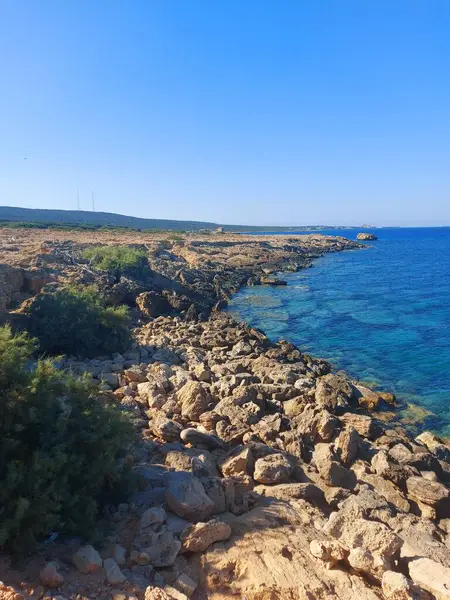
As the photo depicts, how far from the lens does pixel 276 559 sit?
5.36m

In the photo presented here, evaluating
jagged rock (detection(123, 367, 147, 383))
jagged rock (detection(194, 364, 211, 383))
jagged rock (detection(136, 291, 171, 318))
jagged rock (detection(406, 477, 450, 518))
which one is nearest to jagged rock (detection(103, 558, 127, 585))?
jagged rock (detection(406, 477, 450, 518))

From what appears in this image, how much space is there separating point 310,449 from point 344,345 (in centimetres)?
1217

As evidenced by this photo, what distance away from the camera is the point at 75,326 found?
1441 centimetres

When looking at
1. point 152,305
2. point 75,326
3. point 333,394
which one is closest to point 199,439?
point 333,394

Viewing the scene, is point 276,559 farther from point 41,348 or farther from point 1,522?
point 41,348

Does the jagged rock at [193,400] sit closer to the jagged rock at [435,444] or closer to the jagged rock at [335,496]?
the jagged rock at [335,496]

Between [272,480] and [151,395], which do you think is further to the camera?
[151,395]

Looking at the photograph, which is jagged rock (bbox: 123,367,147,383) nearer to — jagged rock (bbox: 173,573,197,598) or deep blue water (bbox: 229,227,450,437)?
jagged rock (bbox: 173,573,197,598)

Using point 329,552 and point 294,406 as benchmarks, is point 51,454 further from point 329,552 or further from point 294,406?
point 294,406

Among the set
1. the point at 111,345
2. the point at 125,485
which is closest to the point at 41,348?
the point at 111,345

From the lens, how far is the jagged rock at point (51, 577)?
179 inches

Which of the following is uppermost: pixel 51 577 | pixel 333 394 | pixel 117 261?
pixel 117 261

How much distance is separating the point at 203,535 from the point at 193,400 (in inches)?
191

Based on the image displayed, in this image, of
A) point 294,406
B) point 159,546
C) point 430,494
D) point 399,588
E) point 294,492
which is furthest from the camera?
point 294,406
